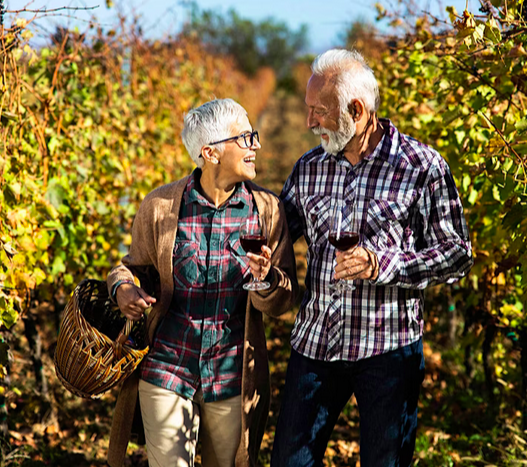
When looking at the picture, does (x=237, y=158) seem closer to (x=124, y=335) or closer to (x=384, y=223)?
(x=384, y=223)

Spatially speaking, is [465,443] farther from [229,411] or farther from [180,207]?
[180,207]

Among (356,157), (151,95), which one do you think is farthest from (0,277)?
(151,95)

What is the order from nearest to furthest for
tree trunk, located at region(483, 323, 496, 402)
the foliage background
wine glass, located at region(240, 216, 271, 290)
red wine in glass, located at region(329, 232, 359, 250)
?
red wine in glass, located at region(329, 232, 359, 250)
wine glass, located at region(240, 216, 271, 290)
the foliage background
tree trunk, located at region(483, 323, 496, 402)

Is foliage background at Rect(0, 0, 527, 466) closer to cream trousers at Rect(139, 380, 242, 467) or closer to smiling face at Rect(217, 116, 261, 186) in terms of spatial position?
cream trousers at Rect(139, 380, 242, 467)

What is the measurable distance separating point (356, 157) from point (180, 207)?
0.66 meters

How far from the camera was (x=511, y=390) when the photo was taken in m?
3.62

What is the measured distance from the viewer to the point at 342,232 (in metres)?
2.01

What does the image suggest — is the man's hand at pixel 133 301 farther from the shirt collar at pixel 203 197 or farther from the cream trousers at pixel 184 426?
the shirt collar at pixel 203 197

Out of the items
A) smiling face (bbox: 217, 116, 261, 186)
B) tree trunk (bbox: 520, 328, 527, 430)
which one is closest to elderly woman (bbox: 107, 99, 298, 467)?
smiling face (bbox: 217, 116, 261, 186)

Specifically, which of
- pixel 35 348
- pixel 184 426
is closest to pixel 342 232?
pixel 184 426

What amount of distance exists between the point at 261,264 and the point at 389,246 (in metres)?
0.45

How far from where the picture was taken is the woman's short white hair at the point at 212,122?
89.9 inches

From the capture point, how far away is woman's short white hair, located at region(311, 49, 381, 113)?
7.32 feet

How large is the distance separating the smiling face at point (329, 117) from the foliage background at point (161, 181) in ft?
1.51
